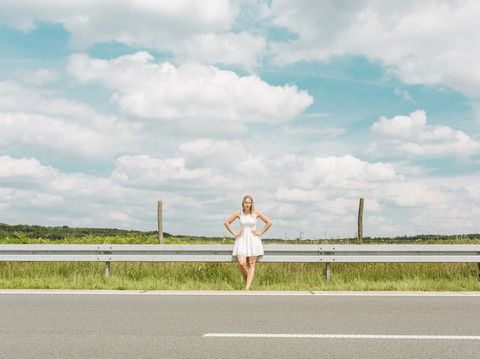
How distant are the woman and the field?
0.59 m

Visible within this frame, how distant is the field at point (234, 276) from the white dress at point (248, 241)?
67 centimetres

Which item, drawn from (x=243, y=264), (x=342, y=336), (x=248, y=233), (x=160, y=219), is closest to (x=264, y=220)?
(x=248, y=233)

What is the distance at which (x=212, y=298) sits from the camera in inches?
337

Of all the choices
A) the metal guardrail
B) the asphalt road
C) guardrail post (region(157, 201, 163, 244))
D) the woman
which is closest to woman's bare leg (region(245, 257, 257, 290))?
the woman

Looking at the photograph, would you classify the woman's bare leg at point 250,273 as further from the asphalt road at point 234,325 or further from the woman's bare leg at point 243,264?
the asphalt road at point 234,325

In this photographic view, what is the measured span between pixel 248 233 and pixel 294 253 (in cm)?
118

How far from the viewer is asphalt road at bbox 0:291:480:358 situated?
501 cm

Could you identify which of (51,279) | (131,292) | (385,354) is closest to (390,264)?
(131,292)

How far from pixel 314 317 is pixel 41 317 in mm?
3751

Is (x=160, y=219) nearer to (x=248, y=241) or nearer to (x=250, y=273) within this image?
(x=248, y=241)

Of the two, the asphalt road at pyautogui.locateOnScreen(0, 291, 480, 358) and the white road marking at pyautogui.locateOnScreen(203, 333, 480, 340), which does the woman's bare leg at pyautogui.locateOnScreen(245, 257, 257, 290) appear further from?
the white road marking at pyautogui.locateOnScreen(203, 333, 480, 340)

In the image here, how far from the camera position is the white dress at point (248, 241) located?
10.0 metres

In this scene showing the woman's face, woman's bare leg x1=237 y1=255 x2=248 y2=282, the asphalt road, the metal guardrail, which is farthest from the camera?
the metal guardrail

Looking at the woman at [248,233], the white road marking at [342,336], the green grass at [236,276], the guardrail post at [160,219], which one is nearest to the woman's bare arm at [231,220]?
the woman at [248,233]
